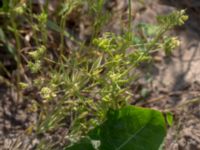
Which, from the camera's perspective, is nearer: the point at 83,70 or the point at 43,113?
the point at 83,70

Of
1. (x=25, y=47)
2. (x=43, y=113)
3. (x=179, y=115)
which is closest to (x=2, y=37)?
(x=25, y=47)

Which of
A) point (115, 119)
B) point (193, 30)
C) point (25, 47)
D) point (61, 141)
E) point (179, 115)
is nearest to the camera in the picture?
point (115, 119)

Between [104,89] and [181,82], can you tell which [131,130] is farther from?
[181,82]

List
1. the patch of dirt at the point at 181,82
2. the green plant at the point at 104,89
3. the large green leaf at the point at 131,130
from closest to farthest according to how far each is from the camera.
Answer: the green plant at the point at 104,89 → the large green leaf at the point at 131,130 → the patch of dirt at the point at 181,82

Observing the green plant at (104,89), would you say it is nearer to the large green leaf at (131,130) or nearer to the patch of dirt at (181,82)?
the large green leaf at (131,130)

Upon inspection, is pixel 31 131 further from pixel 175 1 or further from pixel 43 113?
pixel 175 1

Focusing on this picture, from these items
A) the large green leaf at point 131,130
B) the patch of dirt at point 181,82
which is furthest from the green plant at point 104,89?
the patch of dirt at point 181,82

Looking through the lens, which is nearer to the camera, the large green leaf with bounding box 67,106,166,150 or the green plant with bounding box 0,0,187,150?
the green plant with bounding box 0,0,187,150

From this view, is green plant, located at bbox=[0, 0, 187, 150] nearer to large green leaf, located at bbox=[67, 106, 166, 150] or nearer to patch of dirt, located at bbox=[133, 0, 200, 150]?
large green leaf, located at bbox=[67, 106, 166, 150]

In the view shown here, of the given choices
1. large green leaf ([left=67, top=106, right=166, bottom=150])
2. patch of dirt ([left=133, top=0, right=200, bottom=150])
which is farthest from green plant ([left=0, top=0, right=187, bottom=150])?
patch of dirt ([left=133, top=0, right=200, bottom=150])
